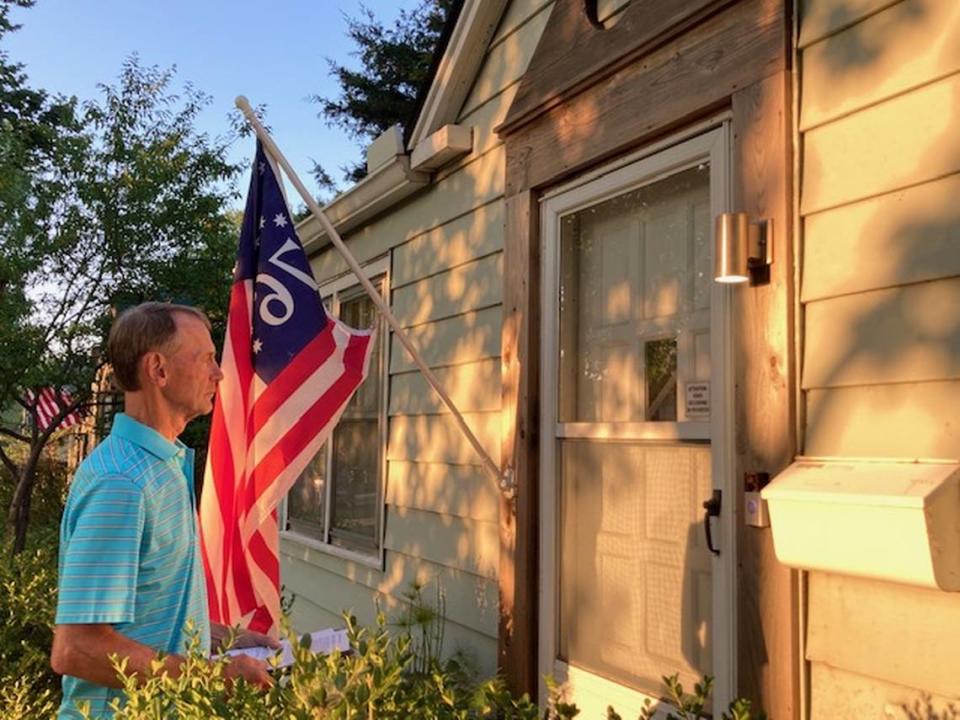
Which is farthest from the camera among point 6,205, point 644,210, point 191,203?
point 191,203

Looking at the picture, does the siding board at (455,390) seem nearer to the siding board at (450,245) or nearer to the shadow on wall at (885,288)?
the siding board at (450,245)

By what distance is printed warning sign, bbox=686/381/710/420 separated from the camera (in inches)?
113

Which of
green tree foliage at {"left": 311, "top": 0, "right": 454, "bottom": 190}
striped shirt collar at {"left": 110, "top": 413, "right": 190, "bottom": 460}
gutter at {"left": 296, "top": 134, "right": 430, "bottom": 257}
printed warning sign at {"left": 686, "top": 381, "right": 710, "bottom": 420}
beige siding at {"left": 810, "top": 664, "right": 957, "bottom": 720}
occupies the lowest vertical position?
beige siding at {"left": 810, "top": 664, "right": 957, "bottom": 720}

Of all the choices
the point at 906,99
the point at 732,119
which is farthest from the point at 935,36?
the point at 732,119

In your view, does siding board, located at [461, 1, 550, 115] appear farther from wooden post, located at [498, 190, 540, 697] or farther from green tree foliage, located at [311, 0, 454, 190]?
green tree foliage, located at [311, 0, 454, 190]

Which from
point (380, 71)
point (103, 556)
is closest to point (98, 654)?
point (103, 556)

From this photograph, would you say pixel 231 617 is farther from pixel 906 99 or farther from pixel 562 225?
pixel 906 99

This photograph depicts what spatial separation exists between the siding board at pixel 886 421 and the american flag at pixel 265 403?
190cm

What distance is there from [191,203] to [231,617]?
262 inches

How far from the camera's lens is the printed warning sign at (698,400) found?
2865 mm

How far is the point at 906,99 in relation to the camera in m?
2.28

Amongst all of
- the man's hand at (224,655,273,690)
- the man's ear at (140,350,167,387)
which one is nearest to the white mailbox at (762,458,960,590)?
the man's hand at (224,655,273,690)

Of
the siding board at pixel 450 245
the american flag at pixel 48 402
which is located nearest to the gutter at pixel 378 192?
the siding board at pixel 450 245

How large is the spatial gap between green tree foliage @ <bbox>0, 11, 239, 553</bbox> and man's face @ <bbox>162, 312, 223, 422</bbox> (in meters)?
6.83
